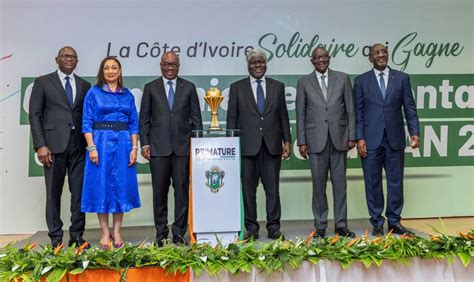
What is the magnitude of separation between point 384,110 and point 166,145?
183 cm

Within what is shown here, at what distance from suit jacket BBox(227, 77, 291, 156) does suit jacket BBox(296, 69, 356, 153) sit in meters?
0.16

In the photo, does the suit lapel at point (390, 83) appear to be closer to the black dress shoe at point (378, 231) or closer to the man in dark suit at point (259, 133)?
the man in dark suit at point (259, 133)

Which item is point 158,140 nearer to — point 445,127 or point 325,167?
point 325,167

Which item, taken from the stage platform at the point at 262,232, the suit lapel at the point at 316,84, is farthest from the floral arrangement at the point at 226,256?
the suit lapel at the point at 316,84

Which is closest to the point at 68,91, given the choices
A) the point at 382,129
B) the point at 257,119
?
the point at 257,119

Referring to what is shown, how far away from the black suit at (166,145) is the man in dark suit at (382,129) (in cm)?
148

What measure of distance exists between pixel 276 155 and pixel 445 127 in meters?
2.25

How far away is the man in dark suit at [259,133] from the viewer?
3.60 metres

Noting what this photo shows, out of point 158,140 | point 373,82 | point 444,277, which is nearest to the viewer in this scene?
point 444,277

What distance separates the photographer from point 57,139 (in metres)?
3.38

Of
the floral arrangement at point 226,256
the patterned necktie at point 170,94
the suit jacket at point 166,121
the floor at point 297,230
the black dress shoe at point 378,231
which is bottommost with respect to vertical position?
the floor at point 297,230

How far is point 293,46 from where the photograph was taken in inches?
185

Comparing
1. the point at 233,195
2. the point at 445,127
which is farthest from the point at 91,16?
the point at 445,127

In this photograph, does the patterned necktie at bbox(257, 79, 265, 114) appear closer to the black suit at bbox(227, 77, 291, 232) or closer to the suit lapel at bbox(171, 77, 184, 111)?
the black suit at bbox(227, 77, 291, 232)
